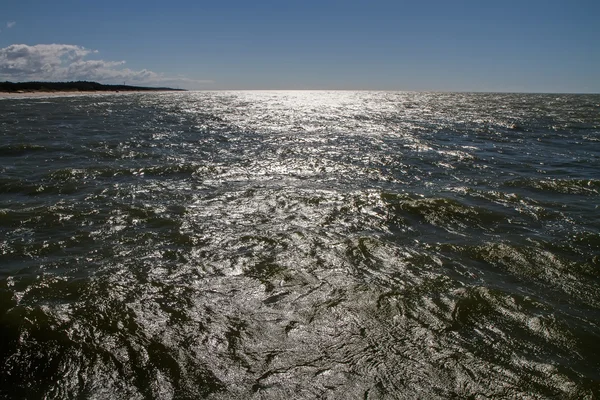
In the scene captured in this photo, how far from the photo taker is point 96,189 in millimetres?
11383

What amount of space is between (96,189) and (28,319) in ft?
23.5

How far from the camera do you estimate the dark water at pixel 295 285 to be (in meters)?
4.29

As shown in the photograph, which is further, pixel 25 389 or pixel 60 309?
pixel 60 309

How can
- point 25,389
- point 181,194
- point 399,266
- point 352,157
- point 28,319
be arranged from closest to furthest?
point 25,389
point 28,319
point 399,266
point 181,194
point 352,157

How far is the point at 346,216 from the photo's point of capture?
972 centimetres

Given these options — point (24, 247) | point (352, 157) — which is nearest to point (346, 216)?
point (24, 247)

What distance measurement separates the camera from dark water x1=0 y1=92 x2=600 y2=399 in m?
4.29

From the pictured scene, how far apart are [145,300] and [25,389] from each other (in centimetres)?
184

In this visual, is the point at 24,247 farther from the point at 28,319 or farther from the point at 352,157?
the point at 352,157

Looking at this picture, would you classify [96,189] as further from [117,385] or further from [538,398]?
[538,398]

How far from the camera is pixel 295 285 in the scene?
6.21 metres

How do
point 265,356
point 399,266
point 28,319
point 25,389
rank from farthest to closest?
point 399,266 < point 28,319 < point 265,356 < point 25,389

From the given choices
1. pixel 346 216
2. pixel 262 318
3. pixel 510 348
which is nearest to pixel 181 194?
pixel 346 216

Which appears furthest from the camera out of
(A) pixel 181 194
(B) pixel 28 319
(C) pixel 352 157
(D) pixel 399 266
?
(C) pixel 352 157
